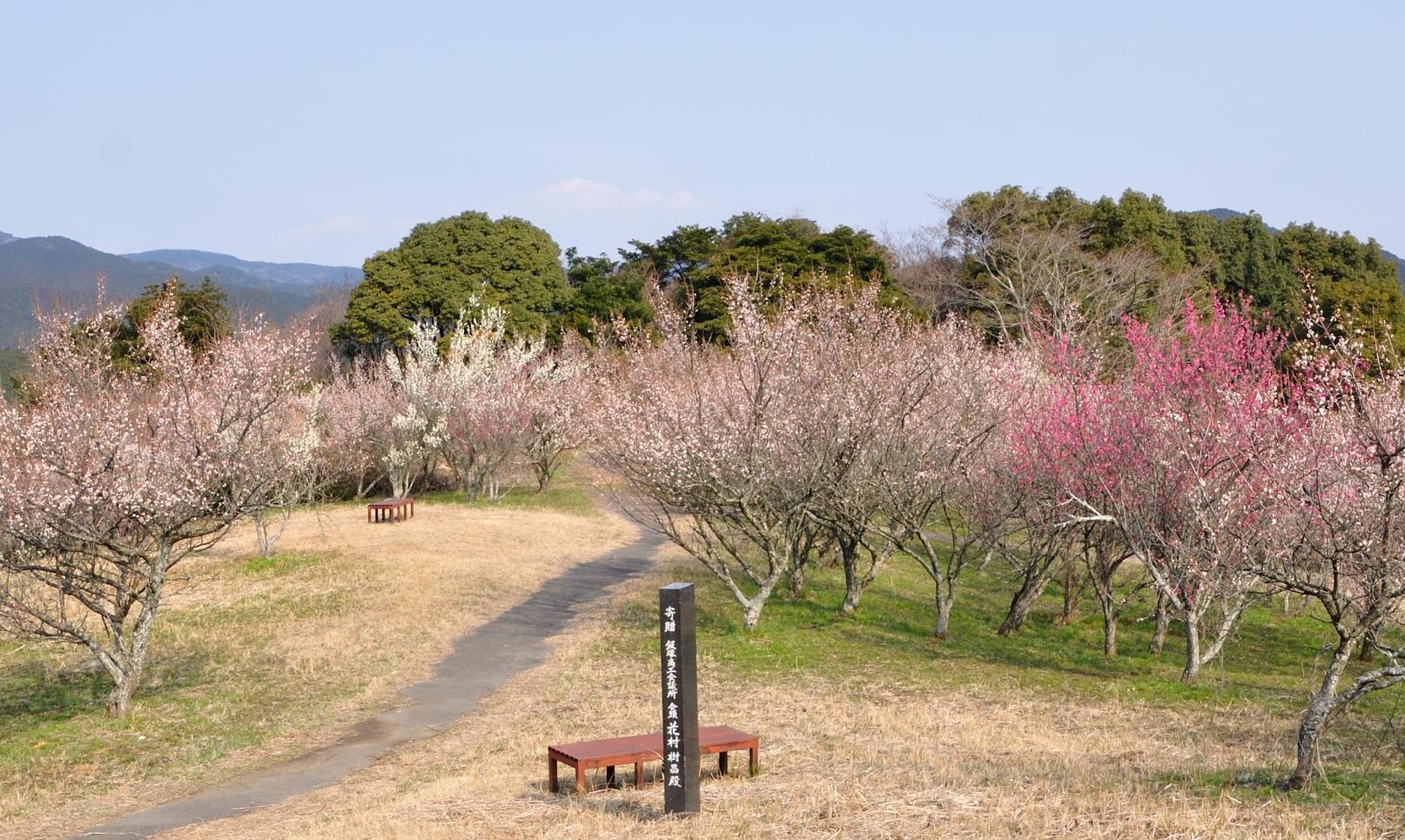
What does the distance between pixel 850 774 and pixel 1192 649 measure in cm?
687

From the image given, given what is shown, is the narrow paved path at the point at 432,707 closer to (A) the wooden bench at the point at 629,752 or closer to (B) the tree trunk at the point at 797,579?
(A) the wooden bench at the point at 629,752

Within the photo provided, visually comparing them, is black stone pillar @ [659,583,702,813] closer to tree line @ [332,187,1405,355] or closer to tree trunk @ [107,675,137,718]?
tree trunk @ [107,675,137,718]

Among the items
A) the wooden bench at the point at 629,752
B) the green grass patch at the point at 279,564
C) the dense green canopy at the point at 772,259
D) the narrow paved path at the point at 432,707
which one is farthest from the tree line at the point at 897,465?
the dense green canopy at the point at 772,259

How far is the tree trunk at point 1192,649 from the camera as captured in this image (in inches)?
579

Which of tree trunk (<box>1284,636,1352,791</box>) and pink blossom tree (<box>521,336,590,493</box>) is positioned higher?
pink blossom tree (<box>521,336,590,493</box>)

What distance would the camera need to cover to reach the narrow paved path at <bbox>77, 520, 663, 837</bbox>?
443 inches

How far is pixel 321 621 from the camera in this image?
784 inches

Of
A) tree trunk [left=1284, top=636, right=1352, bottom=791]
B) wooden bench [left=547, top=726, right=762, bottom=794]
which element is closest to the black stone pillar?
wooden bench [left=547, top=726, right=762, bottom=794]

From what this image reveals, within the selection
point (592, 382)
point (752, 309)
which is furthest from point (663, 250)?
point (752, 309)

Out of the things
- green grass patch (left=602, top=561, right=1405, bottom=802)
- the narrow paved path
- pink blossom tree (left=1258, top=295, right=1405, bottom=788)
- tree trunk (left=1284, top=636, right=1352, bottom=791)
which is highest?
pink blossom tree (left=1258, top=295, right=1405, bottom=788)

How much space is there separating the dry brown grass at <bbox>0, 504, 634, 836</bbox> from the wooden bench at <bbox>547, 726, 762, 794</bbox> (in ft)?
14.8

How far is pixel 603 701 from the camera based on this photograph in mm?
14828

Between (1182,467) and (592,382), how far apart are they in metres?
27.8

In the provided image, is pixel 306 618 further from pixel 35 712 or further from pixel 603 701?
pixel 603 701
